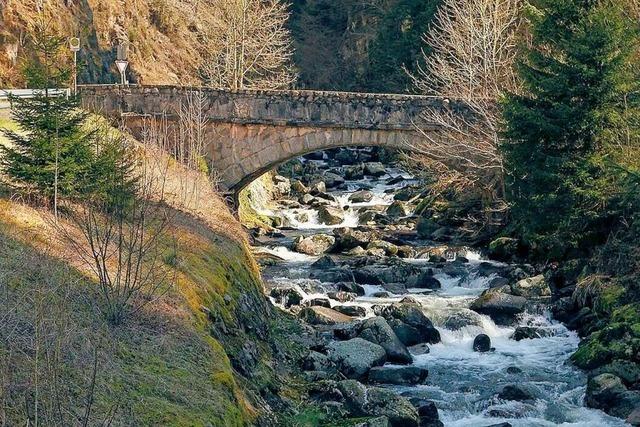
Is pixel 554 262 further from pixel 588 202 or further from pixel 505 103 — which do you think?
pixel 505 103

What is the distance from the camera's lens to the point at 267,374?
15320 mm

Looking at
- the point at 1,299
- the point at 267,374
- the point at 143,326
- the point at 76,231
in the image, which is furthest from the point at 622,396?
the point at 1,299

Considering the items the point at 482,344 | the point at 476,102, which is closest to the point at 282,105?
the point at 476,102

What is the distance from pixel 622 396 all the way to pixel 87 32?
118 feet

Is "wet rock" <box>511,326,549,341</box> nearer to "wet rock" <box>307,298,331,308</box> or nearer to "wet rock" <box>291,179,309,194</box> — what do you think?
"wet rock" <box>307,298,331,308</box>

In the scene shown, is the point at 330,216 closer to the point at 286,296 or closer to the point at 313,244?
the point at 313,244

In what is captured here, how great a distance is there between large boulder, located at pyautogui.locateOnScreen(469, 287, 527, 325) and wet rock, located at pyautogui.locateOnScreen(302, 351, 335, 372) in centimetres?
583

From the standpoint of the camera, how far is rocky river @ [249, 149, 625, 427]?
16344mm

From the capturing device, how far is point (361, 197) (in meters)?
41.3

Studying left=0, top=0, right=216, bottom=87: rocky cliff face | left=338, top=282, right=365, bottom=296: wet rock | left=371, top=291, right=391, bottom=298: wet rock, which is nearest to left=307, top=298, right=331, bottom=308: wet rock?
left=338, top=282, right=365, bottom=296: wet rock

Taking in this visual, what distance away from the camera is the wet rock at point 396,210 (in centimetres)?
3766

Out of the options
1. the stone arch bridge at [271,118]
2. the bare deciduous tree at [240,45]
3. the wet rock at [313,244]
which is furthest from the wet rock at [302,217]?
the bare deciduous tree at [240,45]

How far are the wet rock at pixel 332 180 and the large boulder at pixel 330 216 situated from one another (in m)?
7.27

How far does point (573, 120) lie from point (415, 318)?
23.6 feet
